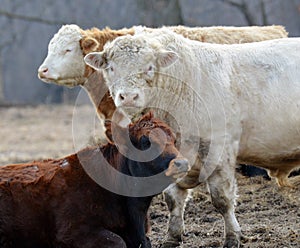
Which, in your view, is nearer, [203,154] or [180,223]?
[203,154]

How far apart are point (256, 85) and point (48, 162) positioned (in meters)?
2.17

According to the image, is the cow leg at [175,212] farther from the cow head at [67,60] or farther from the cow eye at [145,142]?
the cow head at [67,60]

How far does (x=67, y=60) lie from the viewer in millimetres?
9891

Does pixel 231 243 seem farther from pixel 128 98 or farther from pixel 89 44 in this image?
pixel 89 44

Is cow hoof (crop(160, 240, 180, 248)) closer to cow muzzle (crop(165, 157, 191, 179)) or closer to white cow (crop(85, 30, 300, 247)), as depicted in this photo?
white cow (crop(85, 30, 300, 247))

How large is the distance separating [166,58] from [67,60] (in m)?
3.05

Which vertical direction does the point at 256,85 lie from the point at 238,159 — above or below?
above

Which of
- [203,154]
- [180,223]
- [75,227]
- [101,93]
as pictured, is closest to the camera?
[75,227]

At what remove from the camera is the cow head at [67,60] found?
32.4 feet

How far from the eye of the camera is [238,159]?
24.2ft

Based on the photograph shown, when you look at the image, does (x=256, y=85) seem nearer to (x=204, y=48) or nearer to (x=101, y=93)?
(x=204, y=48)

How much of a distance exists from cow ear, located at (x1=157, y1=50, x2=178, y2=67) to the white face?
2.94 meters

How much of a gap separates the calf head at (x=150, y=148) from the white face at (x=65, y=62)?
3.90 meters

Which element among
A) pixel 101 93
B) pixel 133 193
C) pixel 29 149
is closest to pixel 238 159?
pixel 133 193
